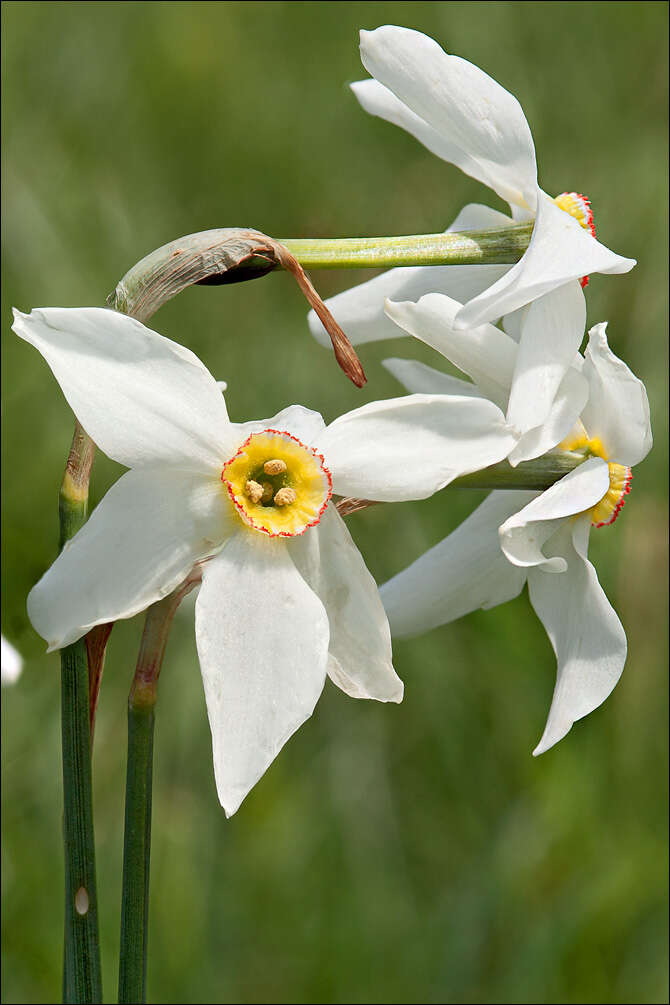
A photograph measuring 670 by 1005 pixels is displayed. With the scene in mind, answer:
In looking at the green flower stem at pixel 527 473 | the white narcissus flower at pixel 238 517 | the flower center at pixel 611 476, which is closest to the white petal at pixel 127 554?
the white narcissus flower at pixel 238 517

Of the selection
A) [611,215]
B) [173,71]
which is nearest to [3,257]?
[173,71]

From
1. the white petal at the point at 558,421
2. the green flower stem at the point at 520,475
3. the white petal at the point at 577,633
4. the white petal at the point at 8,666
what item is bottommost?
the white petal at the point at 577,633

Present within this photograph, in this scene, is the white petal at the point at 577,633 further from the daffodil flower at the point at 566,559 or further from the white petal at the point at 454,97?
the white petal at the point at 454,97

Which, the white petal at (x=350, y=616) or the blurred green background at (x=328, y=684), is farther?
the blurred green background at (x=328, y=684)

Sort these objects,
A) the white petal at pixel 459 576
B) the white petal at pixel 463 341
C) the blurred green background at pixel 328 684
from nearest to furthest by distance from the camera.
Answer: the white petal at pixel 463 341 → the white petal at pixel 459 576 → the blurred green background at pixel 328 684

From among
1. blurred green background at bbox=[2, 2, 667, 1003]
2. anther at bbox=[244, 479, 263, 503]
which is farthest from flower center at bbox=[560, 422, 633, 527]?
blurred green background at bbox=[2, 2, 667, 1003]

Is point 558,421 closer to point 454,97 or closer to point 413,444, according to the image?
point 413,444

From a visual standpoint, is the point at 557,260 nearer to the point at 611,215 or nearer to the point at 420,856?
the point at 420,856

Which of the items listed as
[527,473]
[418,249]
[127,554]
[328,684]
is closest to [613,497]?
[527,473]
